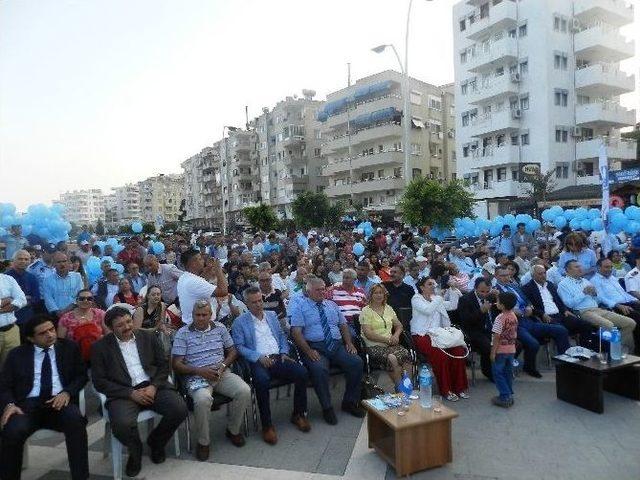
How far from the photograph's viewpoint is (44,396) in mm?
4051

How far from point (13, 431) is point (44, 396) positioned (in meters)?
0.39

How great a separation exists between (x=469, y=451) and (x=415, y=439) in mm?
746

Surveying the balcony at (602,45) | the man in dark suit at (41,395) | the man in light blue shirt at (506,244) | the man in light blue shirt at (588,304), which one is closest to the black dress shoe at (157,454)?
the man in dark suit at (41,395)

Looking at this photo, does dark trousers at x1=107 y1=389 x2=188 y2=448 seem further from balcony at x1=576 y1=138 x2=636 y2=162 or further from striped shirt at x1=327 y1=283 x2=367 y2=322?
balcony at x1=576 y1=138 x2=636 y2=162

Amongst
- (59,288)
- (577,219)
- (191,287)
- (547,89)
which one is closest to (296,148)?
(547,89)

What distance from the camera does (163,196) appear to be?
435ft

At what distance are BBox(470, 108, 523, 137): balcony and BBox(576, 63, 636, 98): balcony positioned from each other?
515cm

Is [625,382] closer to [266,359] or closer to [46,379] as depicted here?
[266,359]

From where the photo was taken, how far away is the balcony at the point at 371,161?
41.9 metres

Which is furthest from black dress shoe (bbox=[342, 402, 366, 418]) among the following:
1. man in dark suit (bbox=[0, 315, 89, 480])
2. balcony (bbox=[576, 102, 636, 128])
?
balcony (bbox=[576, 102, 636, 128])

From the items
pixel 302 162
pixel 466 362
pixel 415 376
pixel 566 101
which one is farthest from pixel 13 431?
pixel 302 162

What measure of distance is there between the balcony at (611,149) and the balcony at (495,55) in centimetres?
822

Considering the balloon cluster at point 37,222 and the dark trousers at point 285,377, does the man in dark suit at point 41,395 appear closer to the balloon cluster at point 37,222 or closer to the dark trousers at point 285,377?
the dark trousers at point 285,377

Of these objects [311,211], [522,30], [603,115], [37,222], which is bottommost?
[37,222]
